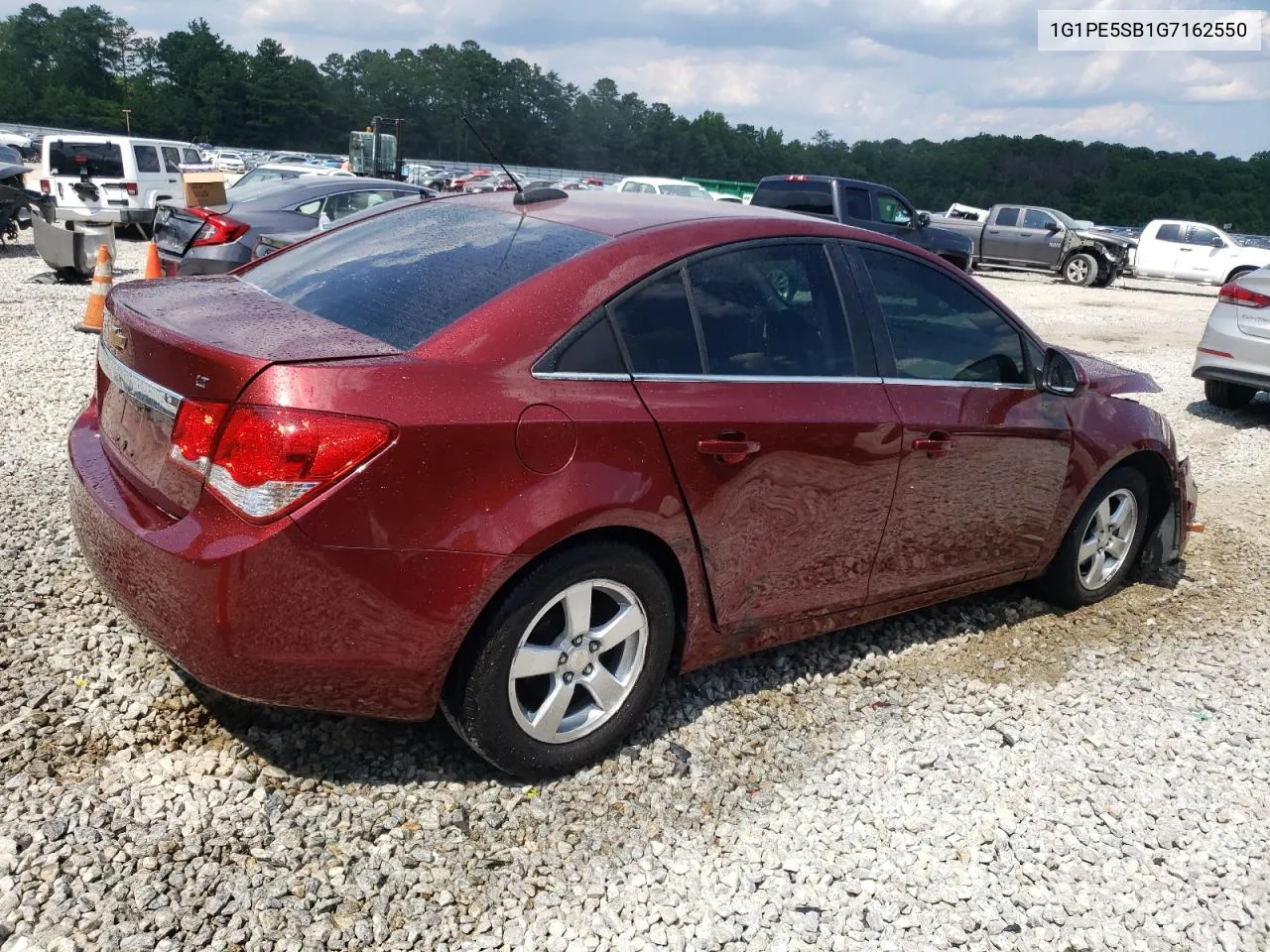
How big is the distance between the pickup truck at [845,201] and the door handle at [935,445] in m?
13.0

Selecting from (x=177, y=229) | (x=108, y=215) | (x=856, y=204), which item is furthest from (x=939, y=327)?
(x=108, y=215)

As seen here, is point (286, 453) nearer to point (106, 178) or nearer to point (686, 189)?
point (106, 178)

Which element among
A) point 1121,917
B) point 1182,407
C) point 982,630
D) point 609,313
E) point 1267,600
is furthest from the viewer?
point 1182,407

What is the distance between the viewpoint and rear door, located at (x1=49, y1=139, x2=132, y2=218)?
17.8 m

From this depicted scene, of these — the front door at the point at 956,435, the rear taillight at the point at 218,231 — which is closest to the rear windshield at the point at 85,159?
the rear taillight at the point at 218,231

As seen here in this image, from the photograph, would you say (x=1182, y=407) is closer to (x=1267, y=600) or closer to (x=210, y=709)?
(x=1267, y=600)

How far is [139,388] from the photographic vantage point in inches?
118

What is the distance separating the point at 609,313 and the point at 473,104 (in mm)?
122180

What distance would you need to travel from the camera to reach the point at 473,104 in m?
117

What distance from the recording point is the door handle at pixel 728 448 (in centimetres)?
319

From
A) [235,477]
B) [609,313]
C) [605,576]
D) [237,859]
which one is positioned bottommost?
[237,859]

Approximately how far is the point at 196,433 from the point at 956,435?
2578 millimetres

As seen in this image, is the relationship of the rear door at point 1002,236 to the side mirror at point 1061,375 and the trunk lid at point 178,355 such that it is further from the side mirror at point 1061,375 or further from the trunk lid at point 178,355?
the trunk lid at point 178,355

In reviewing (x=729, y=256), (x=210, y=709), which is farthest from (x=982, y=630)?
(x=210, y=709)
